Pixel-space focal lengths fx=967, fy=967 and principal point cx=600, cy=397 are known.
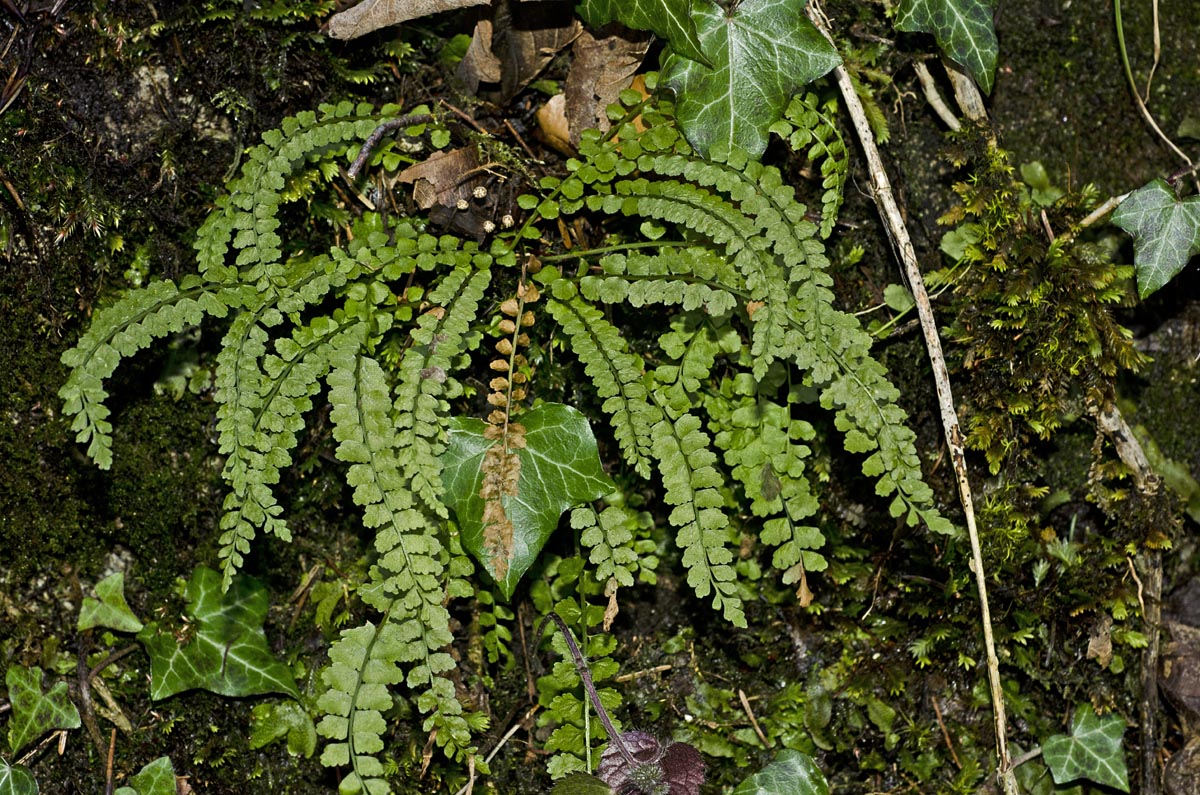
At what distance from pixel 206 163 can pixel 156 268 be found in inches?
13.4

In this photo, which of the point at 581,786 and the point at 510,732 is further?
the point at 510,732

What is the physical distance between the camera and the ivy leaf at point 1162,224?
285 cm

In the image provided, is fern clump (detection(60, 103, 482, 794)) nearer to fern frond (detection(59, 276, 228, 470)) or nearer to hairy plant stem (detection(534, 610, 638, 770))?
fern frond (detection(59, 276, 228, 470))

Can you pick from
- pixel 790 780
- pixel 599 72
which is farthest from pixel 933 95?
pixel 790 780

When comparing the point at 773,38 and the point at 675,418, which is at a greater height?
the point at 773,38

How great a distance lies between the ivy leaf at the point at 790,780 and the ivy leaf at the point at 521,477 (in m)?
0.96

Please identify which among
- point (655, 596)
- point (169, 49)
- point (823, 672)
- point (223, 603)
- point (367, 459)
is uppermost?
point (169, 49)

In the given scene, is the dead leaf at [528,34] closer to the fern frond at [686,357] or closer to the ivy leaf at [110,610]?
the fern frond at [686,357]

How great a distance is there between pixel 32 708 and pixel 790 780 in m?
2.17

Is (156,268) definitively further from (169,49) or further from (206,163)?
(169,49)

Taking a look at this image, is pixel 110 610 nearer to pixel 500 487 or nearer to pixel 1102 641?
pixel 500 487

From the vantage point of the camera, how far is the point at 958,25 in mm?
2840

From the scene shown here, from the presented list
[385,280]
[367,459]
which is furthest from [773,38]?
[367,459]

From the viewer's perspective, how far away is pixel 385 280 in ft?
8.82
